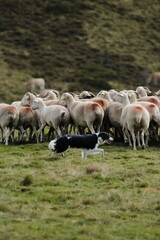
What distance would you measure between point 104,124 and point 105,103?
846 mm

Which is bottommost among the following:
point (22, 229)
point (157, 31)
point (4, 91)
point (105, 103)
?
point (4, 91)

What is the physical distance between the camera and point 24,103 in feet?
73.3

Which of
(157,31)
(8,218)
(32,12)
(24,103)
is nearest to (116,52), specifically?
(157,31)

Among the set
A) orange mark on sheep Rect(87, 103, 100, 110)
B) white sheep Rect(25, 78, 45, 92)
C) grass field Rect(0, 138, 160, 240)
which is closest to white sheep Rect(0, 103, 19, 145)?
orange mark on sheep Rect(87, 103, 100, 110)

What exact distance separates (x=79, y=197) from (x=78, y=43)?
149ft

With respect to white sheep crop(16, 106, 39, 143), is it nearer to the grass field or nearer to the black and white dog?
the grass field

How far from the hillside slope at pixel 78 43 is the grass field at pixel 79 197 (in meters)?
30.5

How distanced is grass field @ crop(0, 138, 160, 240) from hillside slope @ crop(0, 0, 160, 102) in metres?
30.5

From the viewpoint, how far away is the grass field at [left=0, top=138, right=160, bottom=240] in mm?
9094

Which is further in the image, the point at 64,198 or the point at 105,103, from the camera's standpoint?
the point at 105,103

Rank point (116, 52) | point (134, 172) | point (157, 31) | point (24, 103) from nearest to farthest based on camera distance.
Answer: point (134, 172) → point (24, 103) → point (116, 52) → point (157, 31)

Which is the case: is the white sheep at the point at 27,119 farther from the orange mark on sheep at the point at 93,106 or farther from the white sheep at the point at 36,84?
the white sheep at the point at 36,84

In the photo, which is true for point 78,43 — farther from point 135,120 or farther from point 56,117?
point 135,120

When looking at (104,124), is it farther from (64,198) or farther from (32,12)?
(32,12)
